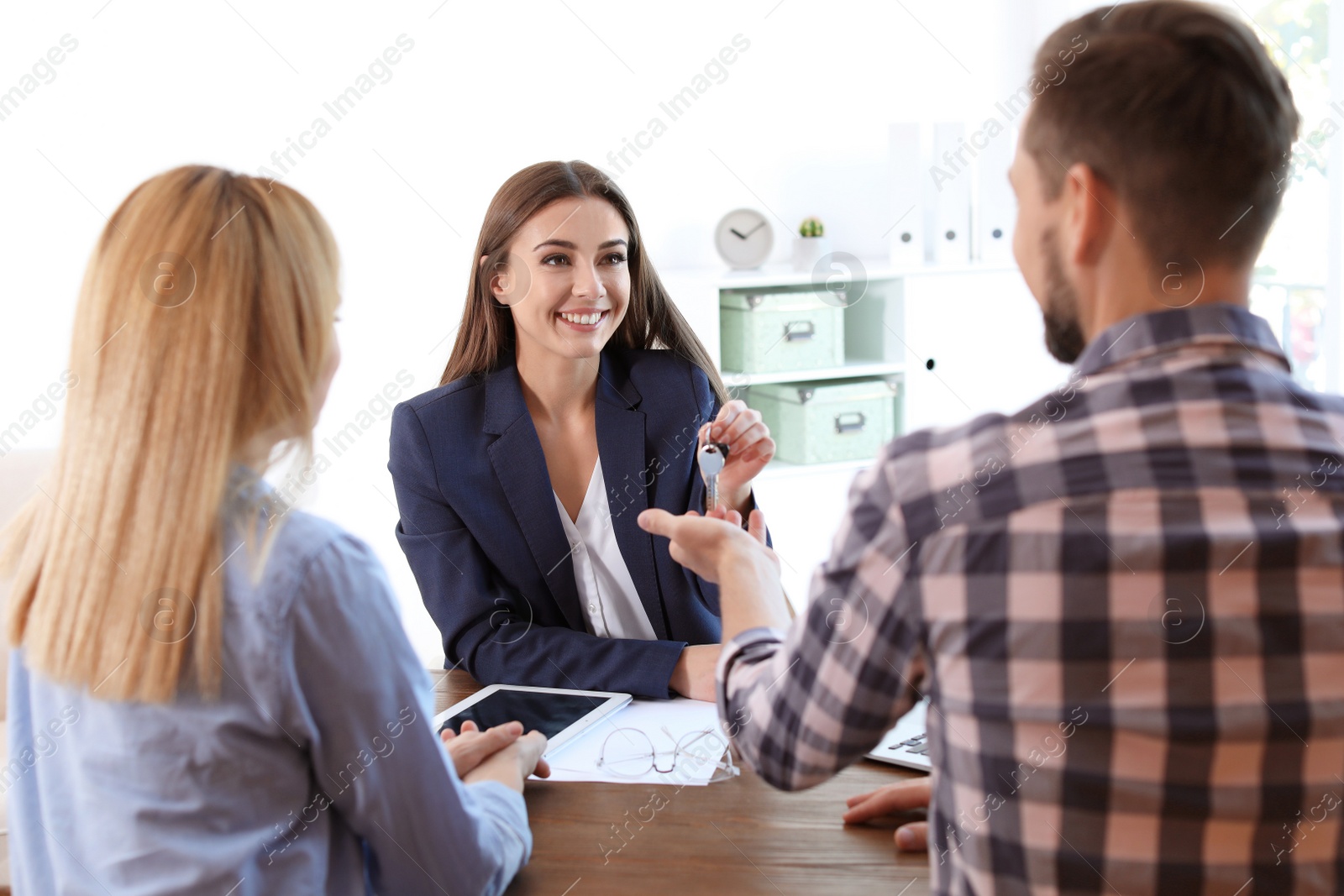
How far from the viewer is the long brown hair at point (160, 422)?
88cm

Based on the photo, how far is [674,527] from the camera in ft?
4.03

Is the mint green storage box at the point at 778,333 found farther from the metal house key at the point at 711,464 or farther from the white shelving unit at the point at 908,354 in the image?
the metal house key at the point at 711,464

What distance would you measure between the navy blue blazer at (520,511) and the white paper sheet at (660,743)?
0.17 meters

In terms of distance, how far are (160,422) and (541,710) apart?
2.64 ft

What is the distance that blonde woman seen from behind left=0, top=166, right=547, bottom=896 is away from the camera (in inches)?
34.9

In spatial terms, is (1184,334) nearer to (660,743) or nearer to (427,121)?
(660,743)

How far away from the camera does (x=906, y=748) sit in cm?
136

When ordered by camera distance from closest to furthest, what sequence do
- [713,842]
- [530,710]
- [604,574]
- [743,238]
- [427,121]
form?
1. [713,842]
2. [530,710]
3. [604,574]
4. [427,121]
5. [743,238]

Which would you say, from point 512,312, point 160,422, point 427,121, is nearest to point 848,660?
point 160,422

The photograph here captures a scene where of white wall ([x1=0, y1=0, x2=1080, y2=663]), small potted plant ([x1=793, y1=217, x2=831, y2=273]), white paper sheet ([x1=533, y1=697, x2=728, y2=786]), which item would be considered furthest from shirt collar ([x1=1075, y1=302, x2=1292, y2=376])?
small potted plant ([x1=793, y1=217, x2=831, y2=273])

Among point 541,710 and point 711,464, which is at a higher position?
point 711,464

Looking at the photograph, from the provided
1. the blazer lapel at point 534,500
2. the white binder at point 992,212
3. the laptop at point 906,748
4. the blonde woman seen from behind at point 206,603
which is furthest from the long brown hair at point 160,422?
the white binder at point 992,212

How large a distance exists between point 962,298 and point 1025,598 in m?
3.61

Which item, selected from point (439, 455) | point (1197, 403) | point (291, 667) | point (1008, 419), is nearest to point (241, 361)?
point (291, 667)
